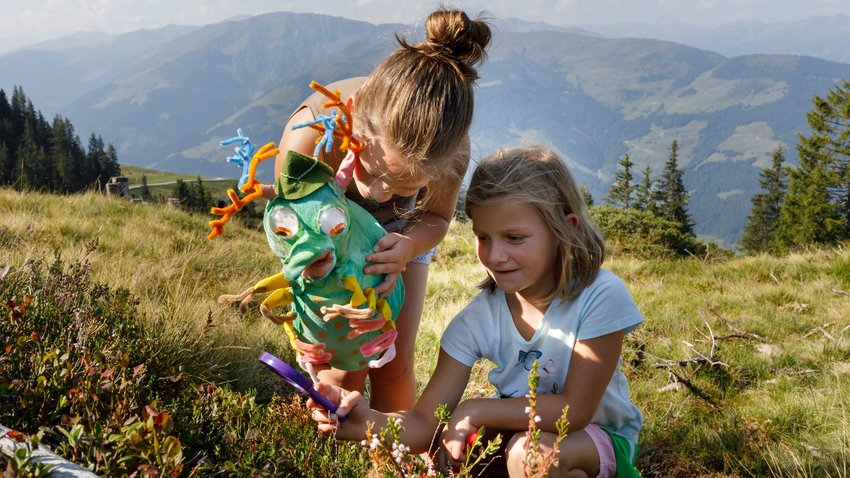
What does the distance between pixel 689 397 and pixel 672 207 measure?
5746 cm

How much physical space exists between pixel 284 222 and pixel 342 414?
30.3 inches

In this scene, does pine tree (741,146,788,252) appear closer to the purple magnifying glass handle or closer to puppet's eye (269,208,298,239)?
the purple magnifying glass handle

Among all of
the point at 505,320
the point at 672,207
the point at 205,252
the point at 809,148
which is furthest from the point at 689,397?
the point at 672,207

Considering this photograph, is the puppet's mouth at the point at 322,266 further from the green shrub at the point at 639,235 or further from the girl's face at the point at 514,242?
the green shrub at the point at 639,235

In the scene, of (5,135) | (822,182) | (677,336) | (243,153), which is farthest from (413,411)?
(5,135)

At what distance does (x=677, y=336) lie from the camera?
15.2 ft

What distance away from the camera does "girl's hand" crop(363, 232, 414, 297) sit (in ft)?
7.16

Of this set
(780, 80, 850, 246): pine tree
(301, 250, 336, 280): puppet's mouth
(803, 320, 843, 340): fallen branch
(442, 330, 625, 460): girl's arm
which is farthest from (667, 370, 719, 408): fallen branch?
(780, 80, 850, 246): pine tree

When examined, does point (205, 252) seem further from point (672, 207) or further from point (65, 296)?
point (672, 207)

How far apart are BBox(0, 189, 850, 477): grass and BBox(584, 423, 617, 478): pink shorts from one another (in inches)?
27.3

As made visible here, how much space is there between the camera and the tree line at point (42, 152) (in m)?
58.9

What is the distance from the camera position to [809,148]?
40.2m

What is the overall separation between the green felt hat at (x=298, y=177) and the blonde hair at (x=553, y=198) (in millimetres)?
745

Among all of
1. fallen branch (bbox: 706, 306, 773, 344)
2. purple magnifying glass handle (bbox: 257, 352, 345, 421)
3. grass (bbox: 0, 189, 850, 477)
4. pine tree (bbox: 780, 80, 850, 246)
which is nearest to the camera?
purple magnifying glass handle (bbox: 257, 352, 345, 421)
